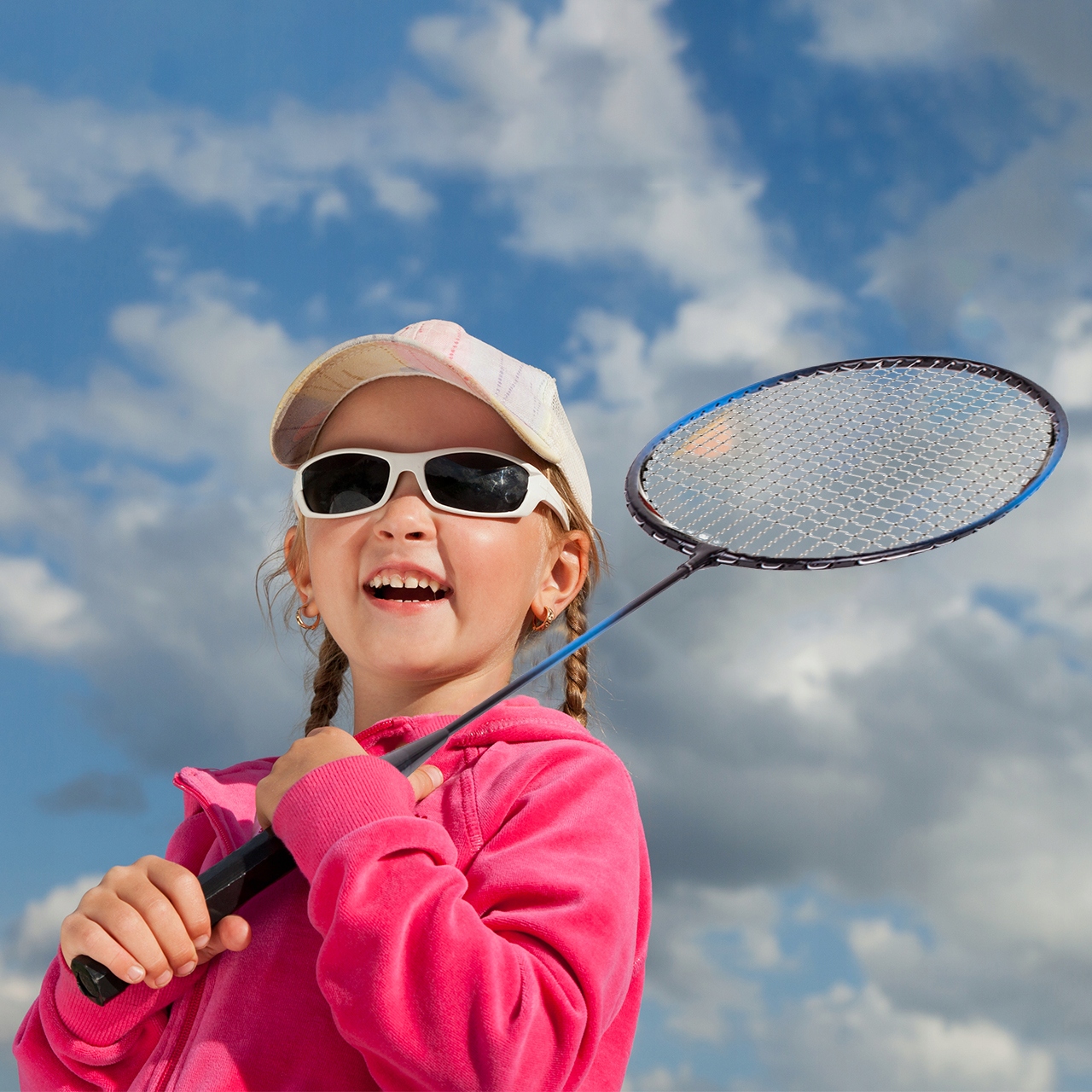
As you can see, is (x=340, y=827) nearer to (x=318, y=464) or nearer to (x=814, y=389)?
(x=318, y=464)

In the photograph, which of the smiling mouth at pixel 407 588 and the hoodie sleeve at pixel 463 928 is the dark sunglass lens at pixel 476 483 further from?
the hoodie sleeve at pixel 463 928

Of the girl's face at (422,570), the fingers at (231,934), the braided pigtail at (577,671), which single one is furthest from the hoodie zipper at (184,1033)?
the braided pigtail at (577,671)

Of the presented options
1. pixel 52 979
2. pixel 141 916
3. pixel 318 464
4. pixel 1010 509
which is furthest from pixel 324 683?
pixel 1010 509

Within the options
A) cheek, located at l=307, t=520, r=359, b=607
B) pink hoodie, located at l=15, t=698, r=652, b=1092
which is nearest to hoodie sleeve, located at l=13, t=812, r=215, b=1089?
pink hoodie, located at l=15, t=698, r=652, b=1092

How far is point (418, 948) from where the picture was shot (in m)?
2.08

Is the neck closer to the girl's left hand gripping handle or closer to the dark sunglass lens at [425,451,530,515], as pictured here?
the dark sunglass lens at [425,451,530,515]

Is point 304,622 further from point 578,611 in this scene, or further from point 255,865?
point 255,865

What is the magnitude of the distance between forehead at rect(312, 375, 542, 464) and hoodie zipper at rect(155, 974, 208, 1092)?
4.46 ft

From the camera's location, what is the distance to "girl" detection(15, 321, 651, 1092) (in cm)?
208

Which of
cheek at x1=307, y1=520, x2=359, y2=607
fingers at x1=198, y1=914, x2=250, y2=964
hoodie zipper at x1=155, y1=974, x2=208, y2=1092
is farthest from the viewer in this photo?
cheek at x1=307, y1=520, x2=359, y2=607

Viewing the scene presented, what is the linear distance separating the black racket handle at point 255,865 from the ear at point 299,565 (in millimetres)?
911

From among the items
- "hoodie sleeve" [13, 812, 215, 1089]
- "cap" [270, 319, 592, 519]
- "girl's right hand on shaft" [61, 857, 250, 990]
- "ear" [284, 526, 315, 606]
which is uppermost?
"cap" [270, 319, 592, 519]

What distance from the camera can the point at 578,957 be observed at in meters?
2.18

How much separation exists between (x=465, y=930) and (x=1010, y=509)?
1906 millimetres
